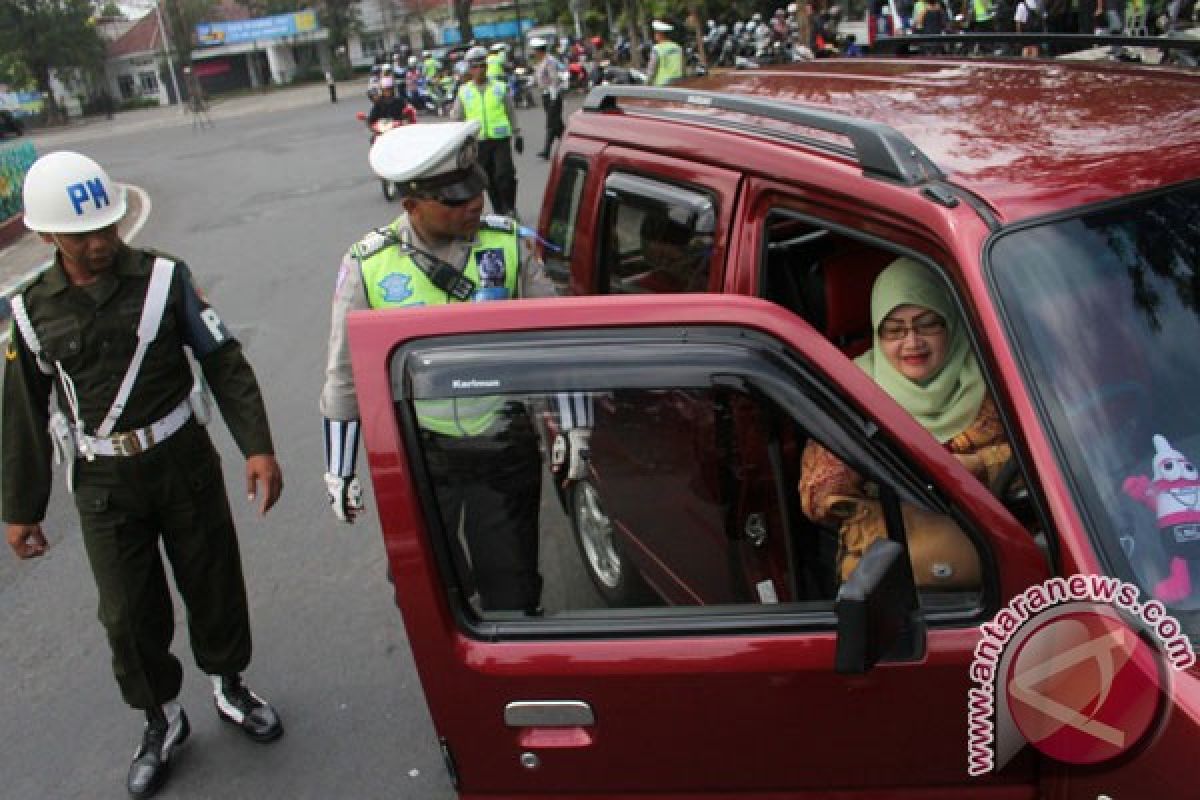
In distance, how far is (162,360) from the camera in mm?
3195

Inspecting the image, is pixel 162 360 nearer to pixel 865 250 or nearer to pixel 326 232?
pixel 865 250

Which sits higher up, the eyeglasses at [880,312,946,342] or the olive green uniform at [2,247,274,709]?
the eyeglasses at [880,312,946,342]

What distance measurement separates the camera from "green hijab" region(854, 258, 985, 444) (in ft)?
7.42

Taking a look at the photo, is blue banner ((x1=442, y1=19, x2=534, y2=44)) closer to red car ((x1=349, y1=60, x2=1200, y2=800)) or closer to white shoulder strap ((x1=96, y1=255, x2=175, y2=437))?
white shoulder strap ((x1=96, y1=255, x2=175, y2=437))

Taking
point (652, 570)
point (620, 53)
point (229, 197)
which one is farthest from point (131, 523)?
point (620, 53)

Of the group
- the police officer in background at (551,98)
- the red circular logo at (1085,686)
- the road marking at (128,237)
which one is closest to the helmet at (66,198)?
the red circular logo at (1085,686)

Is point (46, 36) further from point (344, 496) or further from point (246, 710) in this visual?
point (344, 496)

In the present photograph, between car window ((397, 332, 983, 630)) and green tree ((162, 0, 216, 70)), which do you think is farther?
green tree ((162, 0, 216, 70))

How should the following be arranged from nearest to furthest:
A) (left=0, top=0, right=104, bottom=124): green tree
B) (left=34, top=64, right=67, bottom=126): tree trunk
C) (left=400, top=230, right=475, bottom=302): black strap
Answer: (left=400, top=230, right=475, bottom=302): black strap → (left=34, top=64, right=67, bottom=126): tree trunk → (left=0, top=0, right=104, bottom=124): green tree

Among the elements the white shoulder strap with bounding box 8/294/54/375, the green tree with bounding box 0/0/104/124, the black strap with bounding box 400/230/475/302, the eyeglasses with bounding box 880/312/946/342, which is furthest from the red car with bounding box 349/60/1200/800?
the green tree with bounding box 0/0/104/124

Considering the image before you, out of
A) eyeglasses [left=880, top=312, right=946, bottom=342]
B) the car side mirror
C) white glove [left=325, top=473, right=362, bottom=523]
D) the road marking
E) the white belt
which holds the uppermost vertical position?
eyeglasses [left=880, top=312, right=946, bottom=342]

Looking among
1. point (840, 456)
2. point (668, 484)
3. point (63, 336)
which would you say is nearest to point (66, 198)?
point (63, 336)

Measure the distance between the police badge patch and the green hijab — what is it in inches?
49.0

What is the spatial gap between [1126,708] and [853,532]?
2.08 feet
